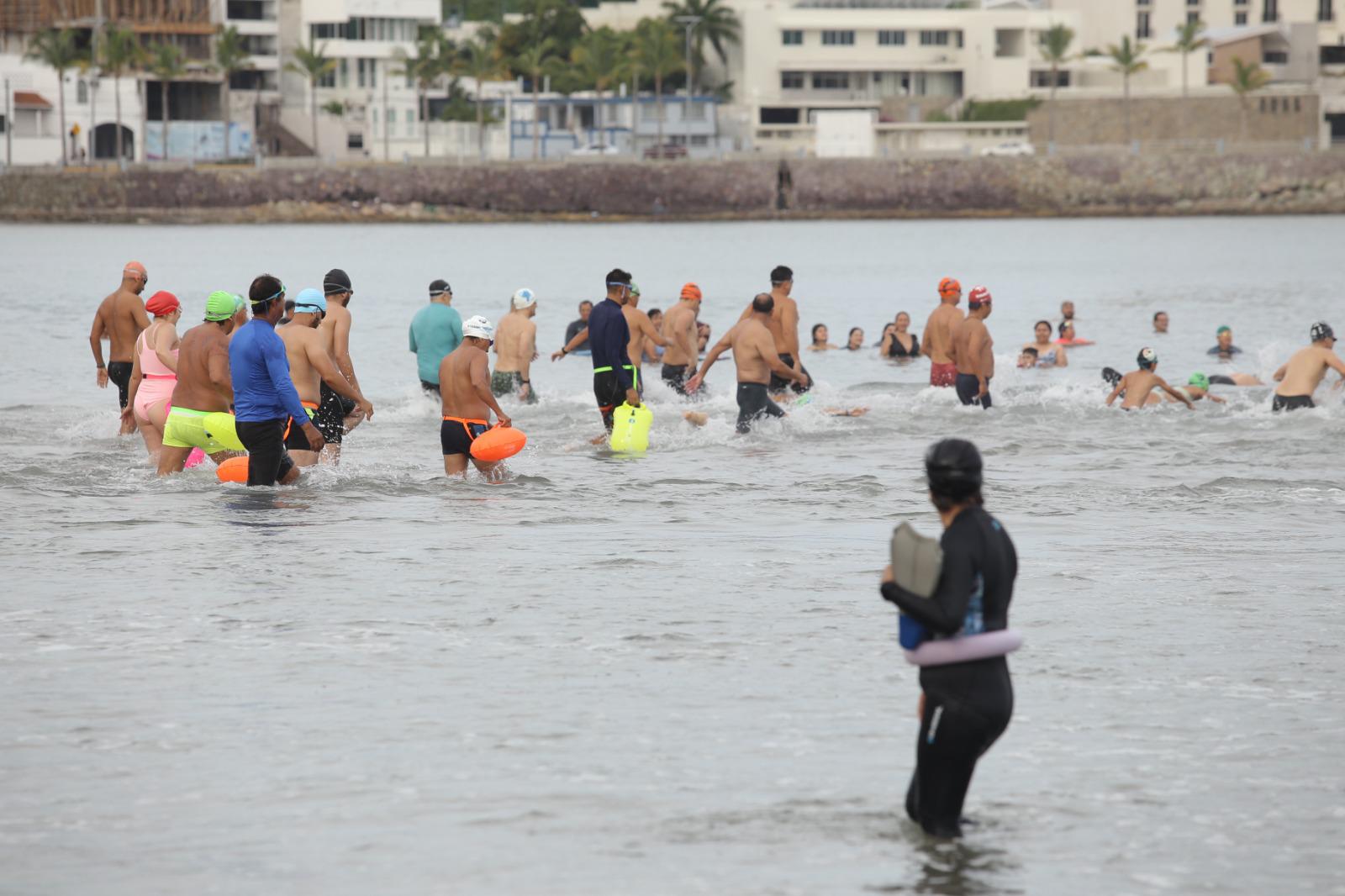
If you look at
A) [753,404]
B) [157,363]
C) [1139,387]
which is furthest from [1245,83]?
[157,363]

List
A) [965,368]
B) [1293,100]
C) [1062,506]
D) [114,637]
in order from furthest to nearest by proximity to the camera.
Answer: [1293,100] → [965,368] → [1062,506] → [114,637]

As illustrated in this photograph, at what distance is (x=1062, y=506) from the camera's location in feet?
45.2

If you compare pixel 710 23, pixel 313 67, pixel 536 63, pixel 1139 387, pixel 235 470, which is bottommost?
pixel 235 470

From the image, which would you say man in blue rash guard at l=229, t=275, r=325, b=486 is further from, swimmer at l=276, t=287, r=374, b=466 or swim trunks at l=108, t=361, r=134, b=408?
swim trunks at l=108, t=361, r=134, b=408

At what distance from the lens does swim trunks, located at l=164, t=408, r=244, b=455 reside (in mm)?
12523

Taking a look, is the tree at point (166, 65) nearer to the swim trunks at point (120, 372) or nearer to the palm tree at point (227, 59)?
the palm tree at point (227, 59)

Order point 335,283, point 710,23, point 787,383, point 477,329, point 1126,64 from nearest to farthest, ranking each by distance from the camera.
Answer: point 477,329, point 335,283, point 787,383, point 1126,64, point 710,23

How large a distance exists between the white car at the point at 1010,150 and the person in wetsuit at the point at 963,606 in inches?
3637

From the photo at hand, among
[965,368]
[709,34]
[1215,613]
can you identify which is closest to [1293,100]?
[709,34]

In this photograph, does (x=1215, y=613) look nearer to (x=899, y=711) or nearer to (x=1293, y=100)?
(x=899, y=711)

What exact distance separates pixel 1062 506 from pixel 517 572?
488cm

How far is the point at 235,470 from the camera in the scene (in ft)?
42.4

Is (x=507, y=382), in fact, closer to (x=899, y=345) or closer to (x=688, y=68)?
(x=899, y=345)

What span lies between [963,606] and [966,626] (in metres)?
0.17
